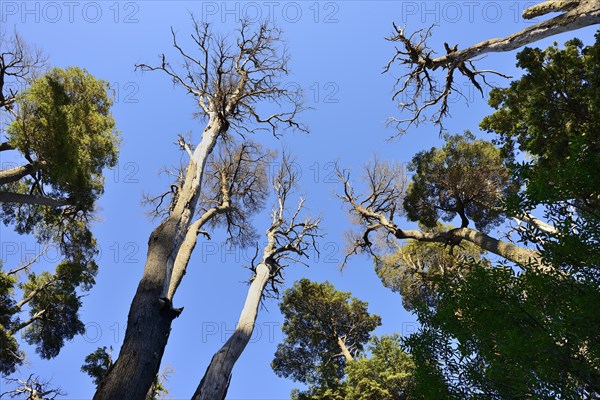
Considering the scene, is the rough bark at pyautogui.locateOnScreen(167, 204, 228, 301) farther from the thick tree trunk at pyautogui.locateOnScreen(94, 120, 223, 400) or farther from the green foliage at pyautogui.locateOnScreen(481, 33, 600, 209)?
the green foliage at pyautogui.locateOnScreen(481, 33, 600, 209)

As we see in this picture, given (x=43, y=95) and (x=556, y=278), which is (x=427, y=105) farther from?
(x=43, y=95)

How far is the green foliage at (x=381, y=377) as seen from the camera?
12.4 m

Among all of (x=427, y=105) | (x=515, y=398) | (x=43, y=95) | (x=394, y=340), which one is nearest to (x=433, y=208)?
(x=427, y=105)

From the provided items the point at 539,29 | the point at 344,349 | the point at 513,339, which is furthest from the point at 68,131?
the point at 344,349

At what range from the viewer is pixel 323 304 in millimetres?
17688

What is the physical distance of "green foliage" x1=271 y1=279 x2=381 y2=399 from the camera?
17.7m

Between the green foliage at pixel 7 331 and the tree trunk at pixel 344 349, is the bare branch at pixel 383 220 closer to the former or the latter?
the tree trunk at pixel 344 349

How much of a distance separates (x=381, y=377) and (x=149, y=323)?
10.00 m

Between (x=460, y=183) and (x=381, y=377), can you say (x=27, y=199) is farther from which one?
(x=460, y=183)

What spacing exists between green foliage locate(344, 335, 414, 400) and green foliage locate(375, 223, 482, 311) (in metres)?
3.70

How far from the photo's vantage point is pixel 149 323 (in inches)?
194

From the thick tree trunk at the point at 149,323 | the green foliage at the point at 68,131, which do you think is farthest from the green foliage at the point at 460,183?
the green foliage at the point at 68,131

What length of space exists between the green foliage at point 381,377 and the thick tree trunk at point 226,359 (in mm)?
5866

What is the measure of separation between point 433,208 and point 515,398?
1018 cm
